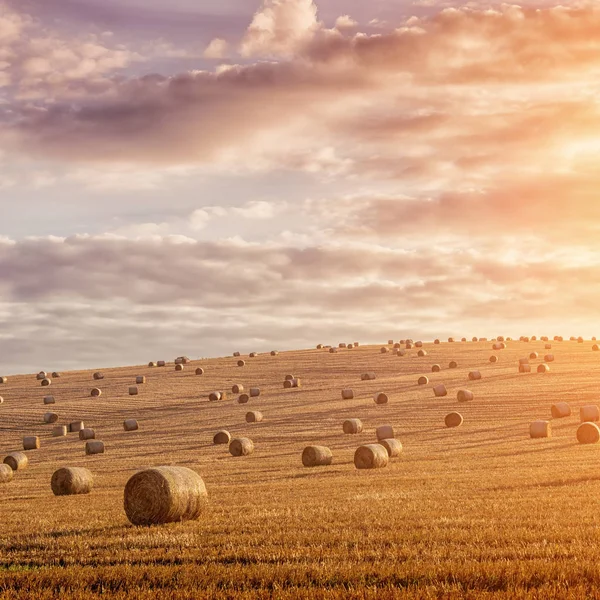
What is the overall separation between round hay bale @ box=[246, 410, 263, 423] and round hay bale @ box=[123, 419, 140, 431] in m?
7.55

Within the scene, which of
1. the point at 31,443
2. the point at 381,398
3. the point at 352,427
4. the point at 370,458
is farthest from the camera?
the point at 381,398

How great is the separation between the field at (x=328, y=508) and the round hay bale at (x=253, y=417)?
2.39ft

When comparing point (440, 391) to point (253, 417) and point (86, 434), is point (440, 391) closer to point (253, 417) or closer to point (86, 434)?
point (253, 417)

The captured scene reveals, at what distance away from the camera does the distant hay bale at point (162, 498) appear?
19578mm

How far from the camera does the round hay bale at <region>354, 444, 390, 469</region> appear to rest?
3130 cm

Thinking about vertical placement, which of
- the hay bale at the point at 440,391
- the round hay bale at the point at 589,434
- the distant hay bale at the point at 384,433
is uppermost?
the hay bale at the point at 440,391

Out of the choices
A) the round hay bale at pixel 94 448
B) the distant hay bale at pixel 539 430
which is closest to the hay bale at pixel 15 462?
the round hay bale at pixel 94 448

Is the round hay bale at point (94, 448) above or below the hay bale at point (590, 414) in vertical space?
above

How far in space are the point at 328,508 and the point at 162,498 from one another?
4132 millimetres

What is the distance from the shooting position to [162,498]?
1962 centimetres

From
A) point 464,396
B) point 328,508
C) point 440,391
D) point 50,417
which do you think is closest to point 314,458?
point 328,508

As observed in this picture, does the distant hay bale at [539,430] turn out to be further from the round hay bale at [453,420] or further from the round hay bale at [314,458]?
the round hay bale at [314,458]

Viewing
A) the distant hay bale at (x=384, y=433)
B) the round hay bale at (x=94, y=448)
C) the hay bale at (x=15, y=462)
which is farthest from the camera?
the round hay bale at (x=94, y=448)

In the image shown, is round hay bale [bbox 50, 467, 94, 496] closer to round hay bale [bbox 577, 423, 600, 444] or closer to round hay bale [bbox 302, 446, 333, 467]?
round hay bale [bbox 302, 446, 333, 467]
